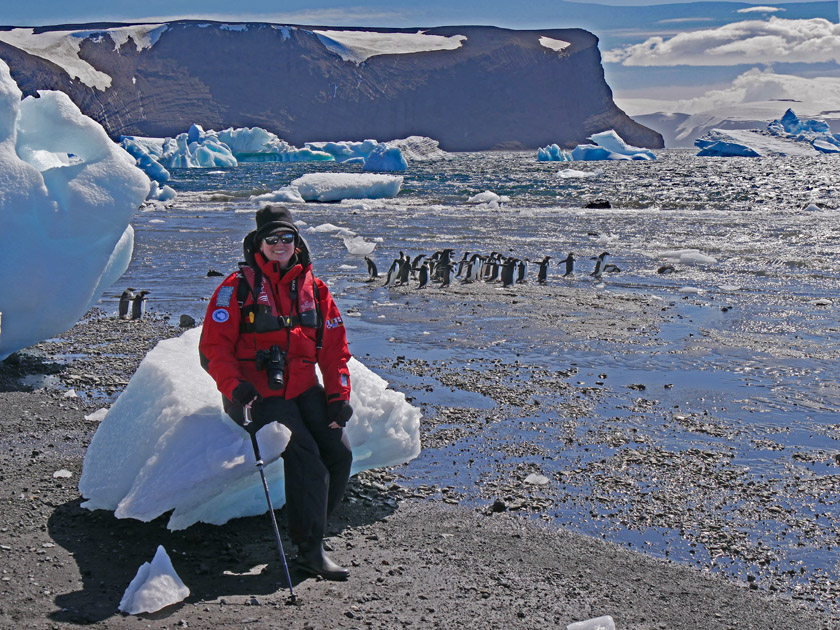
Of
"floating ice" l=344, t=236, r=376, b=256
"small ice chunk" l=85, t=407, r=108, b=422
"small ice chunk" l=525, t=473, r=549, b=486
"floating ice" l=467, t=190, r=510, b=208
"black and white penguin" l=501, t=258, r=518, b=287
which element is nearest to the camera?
"small ice chunk" l=525, t=473, r=549, b=486

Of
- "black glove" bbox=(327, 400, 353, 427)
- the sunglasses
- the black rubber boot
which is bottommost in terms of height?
the black rubber boot

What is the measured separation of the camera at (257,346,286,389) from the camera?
11.4 feet

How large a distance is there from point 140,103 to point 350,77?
3332 cm

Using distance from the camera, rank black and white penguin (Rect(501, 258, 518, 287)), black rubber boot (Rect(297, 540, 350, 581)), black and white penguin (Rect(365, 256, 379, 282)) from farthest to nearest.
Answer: black and white penguin (Rect(365, 256, 379, 282))
black and white penguin (Rect(501, 258, 518, 287))
black rubber boot (Rect(297, 540, 350, 581))

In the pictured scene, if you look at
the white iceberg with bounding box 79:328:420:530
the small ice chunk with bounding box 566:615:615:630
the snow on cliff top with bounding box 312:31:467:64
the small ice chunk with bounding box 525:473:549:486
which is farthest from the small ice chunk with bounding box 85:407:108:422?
the snow on cliff top with bounding box 312:31:467:64

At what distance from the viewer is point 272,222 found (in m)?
3.58

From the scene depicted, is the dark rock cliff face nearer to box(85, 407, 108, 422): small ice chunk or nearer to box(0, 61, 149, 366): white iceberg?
box(0, 61, 149, 366): white iceberg

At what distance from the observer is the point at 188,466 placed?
11.8 ft

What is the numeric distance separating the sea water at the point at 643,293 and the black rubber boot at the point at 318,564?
121cm

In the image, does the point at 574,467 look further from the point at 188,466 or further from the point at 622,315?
the point at 622,315

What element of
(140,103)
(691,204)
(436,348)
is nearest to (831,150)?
(691,204)

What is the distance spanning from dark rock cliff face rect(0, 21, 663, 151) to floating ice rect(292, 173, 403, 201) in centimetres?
9065

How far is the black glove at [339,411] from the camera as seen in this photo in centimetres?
352

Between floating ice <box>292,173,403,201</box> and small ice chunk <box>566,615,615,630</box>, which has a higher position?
floating ice <box>292,173,403,201</box>
